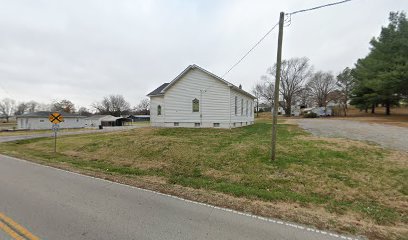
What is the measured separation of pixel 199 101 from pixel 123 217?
1646 cm

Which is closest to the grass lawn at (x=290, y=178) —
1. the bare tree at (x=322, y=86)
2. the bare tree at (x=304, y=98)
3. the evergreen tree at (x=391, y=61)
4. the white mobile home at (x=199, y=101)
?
the white mobile home at (x=199, y=101)

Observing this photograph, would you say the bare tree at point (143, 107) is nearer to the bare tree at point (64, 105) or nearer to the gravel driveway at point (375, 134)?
the bare tree at point (64, 105)

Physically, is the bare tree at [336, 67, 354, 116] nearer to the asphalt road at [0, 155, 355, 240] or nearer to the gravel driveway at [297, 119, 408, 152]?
the gravel driveway at [297, 119, 408, 152]

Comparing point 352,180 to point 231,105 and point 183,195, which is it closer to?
point 183,195

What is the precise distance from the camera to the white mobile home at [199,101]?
64.7 feet

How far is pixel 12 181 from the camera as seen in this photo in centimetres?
691

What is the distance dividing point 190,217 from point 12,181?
6.33m

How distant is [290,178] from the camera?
7.21 metres

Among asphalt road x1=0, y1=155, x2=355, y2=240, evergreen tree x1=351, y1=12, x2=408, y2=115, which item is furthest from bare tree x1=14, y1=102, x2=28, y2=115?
evergreen tree x1=351, y1=12, x2=408, y2=115

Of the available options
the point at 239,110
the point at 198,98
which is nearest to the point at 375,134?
the point at 239,110

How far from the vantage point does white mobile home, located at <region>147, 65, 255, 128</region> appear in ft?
64.7

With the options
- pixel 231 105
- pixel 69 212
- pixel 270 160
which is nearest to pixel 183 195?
pixel 69 212

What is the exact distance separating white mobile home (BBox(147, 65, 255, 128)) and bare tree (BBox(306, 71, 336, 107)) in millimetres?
55025

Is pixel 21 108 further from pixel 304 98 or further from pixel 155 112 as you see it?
pixel 304 98
